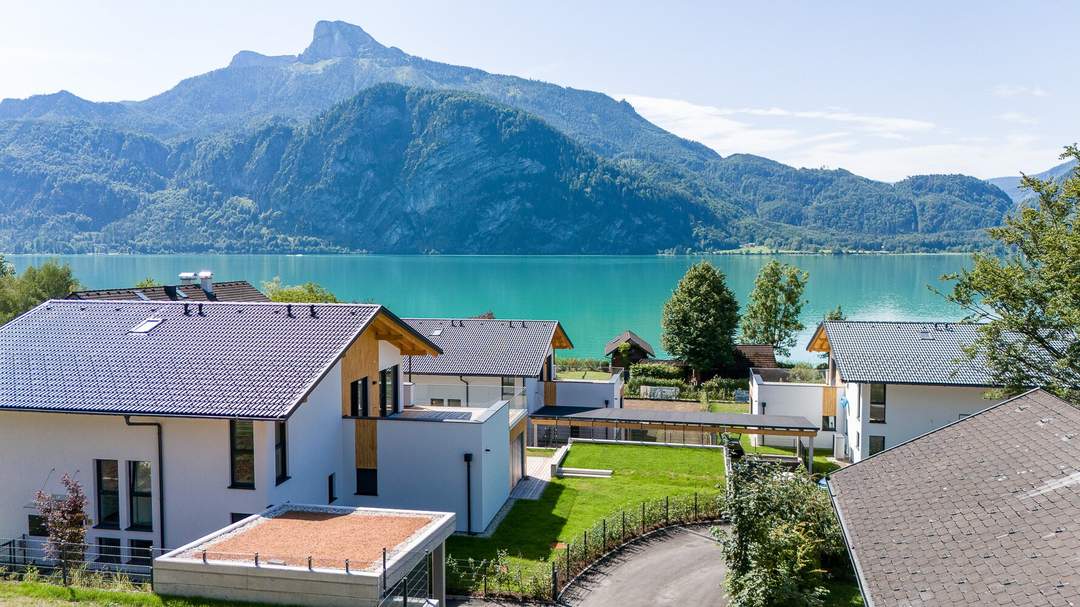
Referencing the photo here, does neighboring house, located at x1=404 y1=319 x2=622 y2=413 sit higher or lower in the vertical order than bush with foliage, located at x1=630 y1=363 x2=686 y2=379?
higher

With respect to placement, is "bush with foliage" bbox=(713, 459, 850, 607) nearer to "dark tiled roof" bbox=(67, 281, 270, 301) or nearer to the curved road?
the curved road

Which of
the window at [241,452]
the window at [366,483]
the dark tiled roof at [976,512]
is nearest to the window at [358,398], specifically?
the window at [366,483]

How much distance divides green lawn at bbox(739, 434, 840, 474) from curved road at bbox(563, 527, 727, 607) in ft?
38.5

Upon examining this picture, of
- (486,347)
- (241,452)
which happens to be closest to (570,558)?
(241,452)

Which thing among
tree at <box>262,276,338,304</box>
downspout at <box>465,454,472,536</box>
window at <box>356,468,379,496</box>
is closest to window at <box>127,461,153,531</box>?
window at <box>356,468,379,496</box>

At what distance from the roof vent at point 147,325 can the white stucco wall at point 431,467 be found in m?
6.02

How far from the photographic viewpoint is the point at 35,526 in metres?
17.1

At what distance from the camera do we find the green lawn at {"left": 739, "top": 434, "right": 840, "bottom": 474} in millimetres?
29625

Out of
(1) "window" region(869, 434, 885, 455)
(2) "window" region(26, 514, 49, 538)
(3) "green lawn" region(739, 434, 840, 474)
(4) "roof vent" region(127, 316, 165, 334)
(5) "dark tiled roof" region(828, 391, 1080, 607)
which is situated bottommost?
(3) "green lawn" region(739, 434, 840, 474)

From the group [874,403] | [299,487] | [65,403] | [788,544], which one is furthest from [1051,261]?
[65,403]

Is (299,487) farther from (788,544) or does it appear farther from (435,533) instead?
(788,544)

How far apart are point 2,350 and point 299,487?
8388mm

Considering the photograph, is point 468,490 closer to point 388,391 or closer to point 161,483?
point 388,391

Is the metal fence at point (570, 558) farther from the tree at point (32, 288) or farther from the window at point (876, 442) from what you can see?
the tree at point (32, 288)
